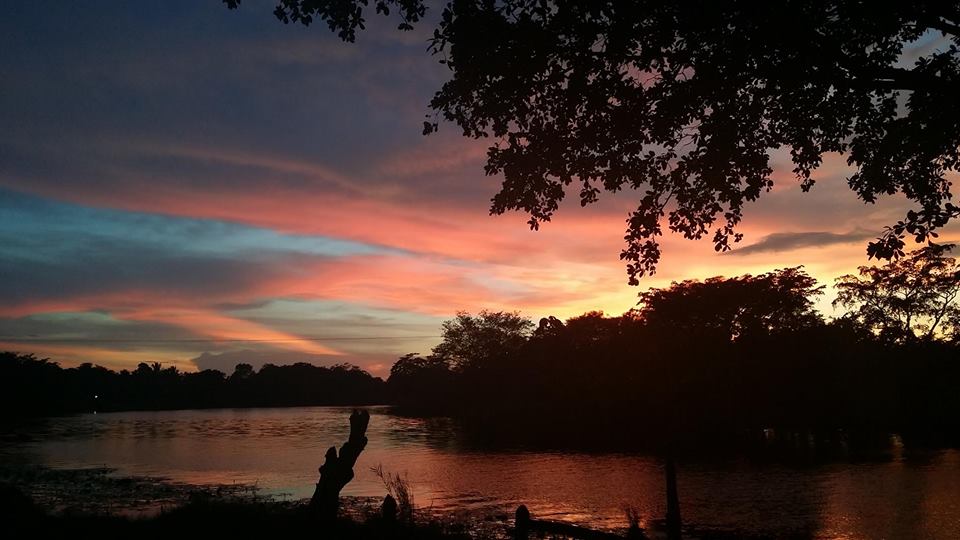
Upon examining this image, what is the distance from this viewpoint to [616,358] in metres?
82.6

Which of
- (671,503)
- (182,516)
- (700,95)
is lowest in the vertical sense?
(671,503)

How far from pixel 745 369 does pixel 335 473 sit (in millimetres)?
60181

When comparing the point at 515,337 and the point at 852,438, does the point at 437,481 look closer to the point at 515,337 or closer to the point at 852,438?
the point at 852,438

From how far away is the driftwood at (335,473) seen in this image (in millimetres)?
17328

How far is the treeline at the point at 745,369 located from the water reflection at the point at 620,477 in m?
4.68

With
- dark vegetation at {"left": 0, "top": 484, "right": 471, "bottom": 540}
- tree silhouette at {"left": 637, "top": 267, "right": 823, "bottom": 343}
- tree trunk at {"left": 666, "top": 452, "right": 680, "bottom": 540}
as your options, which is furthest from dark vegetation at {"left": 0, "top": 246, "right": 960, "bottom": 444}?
dark vegetation at {"left": 0, "top": 484, "right": 471, "bottom": 540}

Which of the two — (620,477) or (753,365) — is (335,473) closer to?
(620,477)

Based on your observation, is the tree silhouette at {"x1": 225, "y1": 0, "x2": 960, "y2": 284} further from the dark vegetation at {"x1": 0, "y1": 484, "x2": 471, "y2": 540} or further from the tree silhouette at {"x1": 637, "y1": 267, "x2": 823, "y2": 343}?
the tree silhouette at {"x1": 637, "y1": 267, "x2": 823, "y2": 343}

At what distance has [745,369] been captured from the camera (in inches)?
2756

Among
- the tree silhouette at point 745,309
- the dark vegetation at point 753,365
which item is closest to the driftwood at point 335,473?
the dark vegetation at point 753,365

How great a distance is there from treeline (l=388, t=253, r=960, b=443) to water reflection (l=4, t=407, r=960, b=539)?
4.68m

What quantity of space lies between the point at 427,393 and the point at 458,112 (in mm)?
145582

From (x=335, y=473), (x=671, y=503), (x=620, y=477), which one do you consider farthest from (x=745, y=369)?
(x=335, y=473)

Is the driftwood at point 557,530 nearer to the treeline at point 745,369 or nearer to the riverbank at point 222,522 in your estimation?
the riverbank at point 222,522
